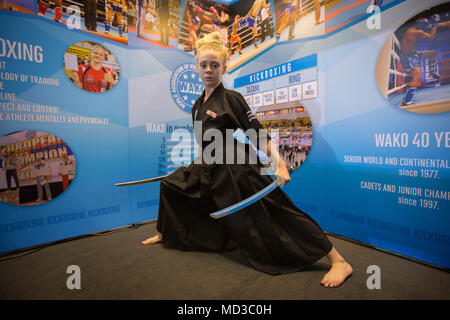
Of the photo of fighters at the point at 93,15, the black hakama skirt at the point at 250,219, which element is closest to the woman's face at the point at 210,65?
the black hakama skirt at the point at 250,219

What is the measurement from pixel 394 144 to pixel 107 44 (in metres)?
2.69

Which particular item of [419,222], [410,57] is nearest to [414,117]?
[410,57]

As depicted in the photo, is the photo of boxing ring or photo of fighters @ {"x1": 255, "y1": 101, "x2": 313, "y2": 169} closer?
photo of fighters @ {"x1": 255, "y1": 101, "x2": 313, "y2": 169}

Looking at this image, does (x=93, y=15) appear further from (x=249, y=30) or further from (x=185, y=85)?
(x=249, y=30)

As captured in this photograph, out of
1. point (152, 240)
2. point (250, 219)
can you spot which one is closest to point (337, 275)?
point (250, 219)

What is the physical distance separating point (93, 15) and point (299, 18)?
201 cm

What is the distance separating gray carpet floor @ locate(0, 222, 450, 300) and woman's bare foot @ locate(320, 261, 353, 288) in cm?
3

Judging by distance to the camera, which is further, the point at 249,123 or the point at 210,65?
the point at 210,65

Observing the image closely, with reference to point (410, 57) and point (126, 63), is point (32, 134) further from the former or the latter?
point (410, 57)

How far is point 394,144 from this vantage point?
69.2 inches

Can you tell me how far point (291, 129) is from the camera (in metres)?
2.53

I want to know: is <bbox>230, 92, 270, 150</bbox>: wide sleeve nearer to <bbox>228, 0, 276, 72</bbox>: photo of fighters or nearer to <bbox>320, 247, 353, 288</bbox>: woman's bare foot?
<bbox>320, 247, 353, 288</bbox>: woman's bare foot

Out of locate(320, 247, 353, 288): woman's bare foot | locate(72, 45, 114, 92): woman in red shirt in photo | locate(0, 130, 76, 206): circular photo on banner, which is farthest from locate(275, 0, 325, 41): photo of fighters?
locate(0, 130, 76, 206): circular photo on banner

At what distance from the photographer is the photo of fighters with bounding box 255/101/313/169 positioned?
7.87 feet
